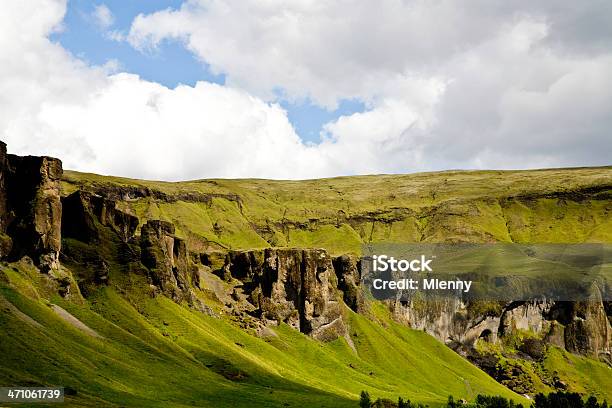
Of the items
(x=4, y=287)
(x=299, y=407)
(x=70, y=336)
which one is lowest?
(x=299, y=407)

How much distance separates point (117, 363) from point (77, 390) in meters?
34.6

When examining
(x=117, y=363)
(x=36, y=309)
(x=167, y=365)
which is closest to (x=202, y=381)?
(x=167, y=365)

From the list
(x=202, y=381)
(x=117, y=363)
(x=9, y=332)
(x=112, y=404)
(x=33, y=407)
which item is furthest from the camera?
(x=202, y=381)

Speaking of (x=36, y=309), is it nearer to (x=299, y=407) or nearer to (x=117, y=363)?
(x=117, y=363)

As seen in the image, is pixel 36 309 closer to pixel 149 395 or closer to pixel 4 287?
pixel 4 287

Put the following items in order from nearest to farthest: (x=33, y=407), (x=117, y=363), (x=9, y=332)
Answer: (x=33, y=407), (x=9, y=332), (x=117, y=363)

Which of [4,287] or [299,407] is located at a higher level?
[4,287]

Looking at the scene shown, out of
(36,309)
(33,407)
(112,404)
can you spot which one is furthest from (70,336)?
(33,407)

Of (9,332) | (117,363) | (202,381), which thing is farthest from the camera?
(202,381)

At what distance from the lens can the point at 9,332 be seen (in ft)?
530

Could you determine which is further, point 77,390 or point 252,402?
point 252,402

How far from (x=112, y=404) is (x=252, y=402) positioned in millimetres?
53049

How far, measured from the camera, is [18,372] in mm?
145375

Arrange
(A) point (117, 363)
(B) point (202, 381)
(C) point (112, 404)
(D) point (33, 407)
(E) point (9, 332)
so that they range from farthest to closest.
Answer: (B) point (202, 381) → (A) point (117, 363) → (E) point (9, 332) → (C) point (112, 404) → (D) point (33, 407)
